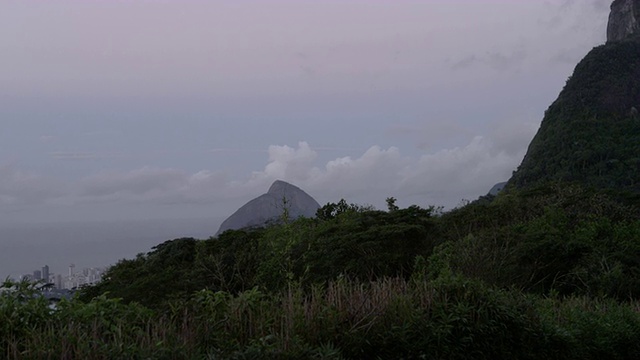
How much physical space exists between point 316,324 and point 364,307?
593 millimetres

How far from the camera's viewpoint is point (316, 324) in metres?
6.80

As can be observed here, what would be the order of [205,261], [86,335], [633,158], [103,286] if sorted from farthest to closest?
[633,158], [103,286], [205,261], [86,335]

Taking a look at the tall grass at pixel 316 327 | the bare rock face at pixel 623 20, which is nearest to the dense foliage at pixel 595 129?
the bare rock face at pixel 623 20

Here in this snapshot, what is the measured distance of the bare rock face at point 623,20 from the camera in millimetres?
125688

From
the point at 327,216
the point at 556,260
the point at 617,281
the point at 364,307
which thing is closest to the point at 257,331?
the point at 364,307

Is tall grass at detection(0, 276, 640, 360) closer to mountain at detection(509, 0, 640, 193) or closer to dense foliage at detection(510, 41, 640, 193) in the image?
mountain at detection(509, 0, 640, 193)

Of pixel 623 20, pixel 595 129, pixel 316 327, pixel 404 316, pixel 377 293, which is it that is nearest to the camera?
pixel 316 327

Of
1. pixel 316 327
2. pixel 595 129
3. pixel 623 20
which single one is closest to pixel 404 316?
pixel 316 327

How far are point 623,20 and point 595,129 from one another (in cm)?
5807

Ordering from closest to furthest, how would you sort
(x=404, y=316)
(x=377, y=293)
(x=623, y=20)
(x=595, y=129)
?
1. (x=404, y=316)
2. (x=377, y=293)
3. (x=595, y=129)
4. (x=623, y=20)

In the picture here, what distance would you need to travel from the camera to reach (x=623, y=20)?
130 meters

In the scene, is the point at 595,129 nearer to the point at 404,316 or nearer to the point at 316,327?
the point at 404,316

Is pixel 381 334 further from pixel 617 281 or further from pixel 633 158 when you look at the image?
pixel 633 158

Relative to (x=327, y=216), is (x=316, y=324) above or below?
below
